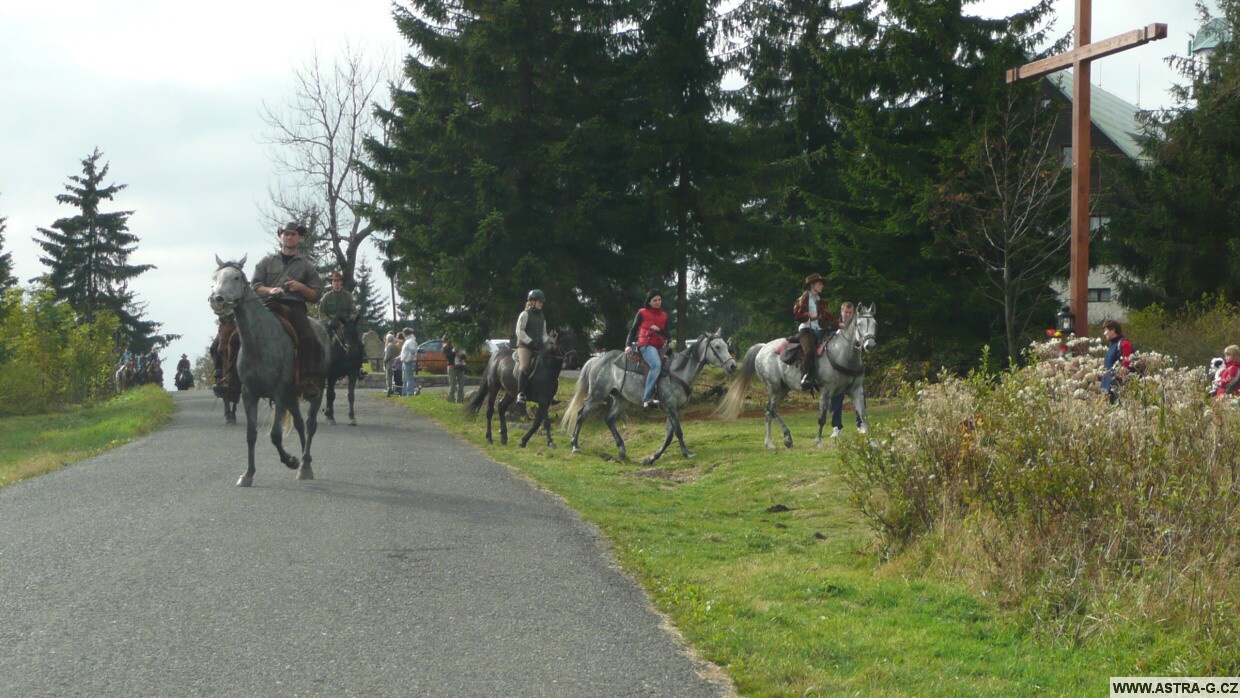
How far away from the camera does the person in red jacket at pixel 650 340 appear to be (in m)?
18.2

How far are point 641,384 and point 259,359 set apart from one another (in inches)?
279

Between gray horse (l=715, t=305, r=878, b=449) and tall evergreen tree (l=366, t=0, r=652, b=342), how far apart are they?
686 cm

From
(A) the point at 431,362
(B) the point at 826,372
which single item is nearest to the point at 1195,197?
(B) the point at 826,372

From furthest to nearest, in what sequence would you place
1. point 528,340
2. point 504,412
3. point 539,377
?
point 504,412, point 539,377, point 528,340

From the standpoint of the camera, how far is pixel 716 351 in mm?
18109

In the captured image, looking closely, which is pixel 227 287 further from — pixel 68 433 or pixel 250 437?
pixel 68 433

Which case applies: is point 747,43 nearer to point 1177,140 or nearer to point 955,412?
point 1177,140

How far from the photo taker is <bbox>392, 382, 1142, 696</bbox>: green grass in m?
6.11

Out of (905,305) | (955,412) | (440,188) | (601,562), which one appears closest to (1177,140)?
(905,305)

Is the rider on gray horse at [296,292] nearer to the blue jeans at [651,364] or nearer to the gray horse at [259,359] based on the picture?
the gray horse at [259,359]

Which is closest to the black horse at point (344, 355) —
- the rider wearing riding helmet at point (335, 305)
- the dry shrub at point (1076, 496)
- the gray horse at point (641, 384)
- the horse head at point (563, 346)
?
the rider wearing riding helmet at point (335, 305)

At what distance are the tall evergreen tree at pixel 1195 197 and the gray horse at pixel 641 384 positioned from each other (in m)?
15.0

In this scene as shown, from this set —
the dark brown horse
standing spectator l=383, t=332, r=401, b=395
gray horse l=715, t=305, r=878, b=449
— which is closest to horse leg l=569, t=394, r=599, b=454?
gray horse l=715, t=305, r=878, b=449

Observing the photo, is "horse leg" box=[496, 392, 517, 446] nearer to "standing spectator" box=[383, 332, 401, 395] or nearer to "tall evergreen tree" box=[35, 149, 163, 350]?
"standing spectator" box=[383, 332, 401, 395]
